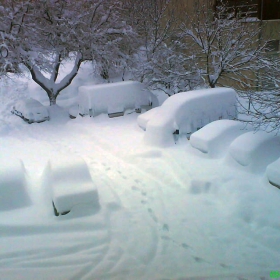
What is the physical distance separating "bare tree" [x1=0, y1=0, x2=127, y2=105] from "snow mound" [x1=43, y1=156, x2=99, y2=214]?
824cm

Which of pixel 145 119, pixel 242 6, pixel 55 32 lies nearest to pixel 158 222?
pixel 145 119

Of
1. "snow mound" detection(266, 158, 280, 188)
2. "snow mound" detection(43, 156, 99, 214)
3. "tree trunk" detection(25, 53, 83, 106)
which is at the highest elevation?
"tree trunk" detection(25, 53, 83, 106)

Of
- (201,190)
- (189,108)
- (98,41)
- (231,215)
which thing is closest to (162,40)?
(98,41)

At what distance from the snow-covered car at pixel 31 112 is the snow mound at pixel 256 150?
794 centimetres

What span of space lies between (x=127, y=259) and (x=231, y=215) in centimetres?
199

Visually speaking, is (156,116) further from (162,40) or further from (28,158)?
(162,40)

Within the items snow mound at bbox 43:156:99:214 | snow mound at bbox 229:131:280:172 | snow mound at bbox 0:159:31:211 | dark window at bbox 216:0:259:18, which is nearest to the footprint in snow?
snow mound at bbox 43:156:99:214

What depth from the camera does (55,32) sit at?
45.9 feet

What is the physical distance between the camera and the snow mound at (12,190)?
5.24m

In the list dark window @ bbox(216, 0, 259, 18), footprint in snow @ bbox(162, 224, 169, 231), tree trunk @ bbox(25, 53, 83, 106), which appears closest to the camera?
footprint in snow @ bbox(162, 224, 169, 231)

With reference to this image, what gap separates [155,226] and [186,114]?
4.49 meters

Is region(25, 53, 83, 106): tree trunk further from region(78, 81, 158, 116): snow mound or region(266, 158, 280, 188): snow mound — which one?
region(266, 158, 280, 188): snow mound

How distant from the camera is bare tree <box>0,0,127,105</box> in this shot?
42.8ft

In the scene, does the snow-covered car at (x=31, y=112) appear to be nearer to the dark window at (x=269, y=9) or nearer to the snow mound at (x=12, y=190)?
the snow mound at (x=12, y=190)
